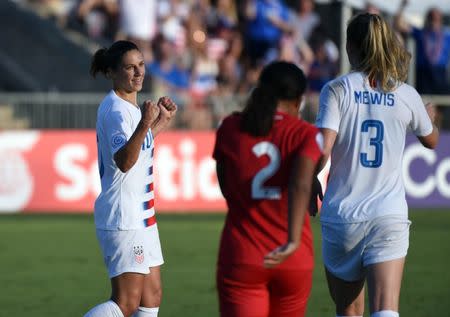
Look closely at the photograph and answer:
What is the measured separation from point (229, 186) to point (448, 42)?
16424 millimetres

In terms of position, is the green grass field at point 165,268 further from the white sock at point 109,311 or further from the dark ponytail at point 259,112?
the dark ponytail at point 259,112

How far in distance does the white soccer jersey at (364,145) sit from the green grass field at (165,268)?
3.68m

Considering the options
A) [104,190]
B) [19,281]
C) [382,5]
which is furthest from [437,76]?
[104,190]

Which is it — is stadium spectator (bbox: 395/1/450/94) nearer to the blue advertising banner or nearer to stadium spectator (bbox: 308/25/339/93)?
the blue advertising banner

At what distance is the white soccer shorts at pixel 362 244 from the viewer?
22.8 feet

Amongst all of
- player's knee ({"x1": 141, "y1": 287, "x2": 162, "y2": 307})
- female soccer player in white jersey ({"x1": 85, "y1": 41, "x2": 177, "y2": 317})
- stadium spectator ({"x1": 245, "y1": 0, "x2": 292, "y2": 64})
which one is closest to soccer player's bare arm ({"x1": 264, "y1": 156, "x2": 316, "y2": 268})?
female soccer player in white jersey ({"x1": 85, "y1": 41, "x2": 177, "y2": 317})

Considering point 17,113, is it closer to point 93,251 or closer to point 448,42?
point 93,251

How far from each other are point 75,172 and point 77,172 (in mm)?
35

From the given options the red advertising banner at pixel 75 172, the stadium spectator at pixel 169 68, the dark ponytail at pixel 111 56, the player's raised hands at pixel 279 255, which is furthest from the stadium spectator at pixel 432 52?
the player's raised hands at pixel 279 255

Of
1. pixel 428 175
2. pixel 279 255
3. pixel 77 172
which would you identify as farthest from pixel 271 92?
pixel 428 175

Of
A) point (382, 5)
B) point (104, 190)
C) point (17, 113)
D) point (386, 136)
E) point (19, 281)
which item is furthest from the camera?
point (17, 113)

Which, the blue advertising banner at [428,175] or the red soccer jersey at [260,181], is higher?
the red soccer jersey at [260,181]

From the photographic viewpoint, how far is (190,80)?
2362cm

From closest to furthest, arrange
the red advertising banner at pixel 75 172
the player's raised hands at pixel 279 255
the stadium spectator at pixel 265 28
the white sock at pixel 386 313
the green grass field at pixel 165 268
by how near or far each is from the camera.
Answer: the player's raised hands at pixel 279 255, the white sock at pixel 386 313, the green grass field at pixel 165 268, the red advertising banner at pixel 75 172, the stadium spectator at pixel 265 28
